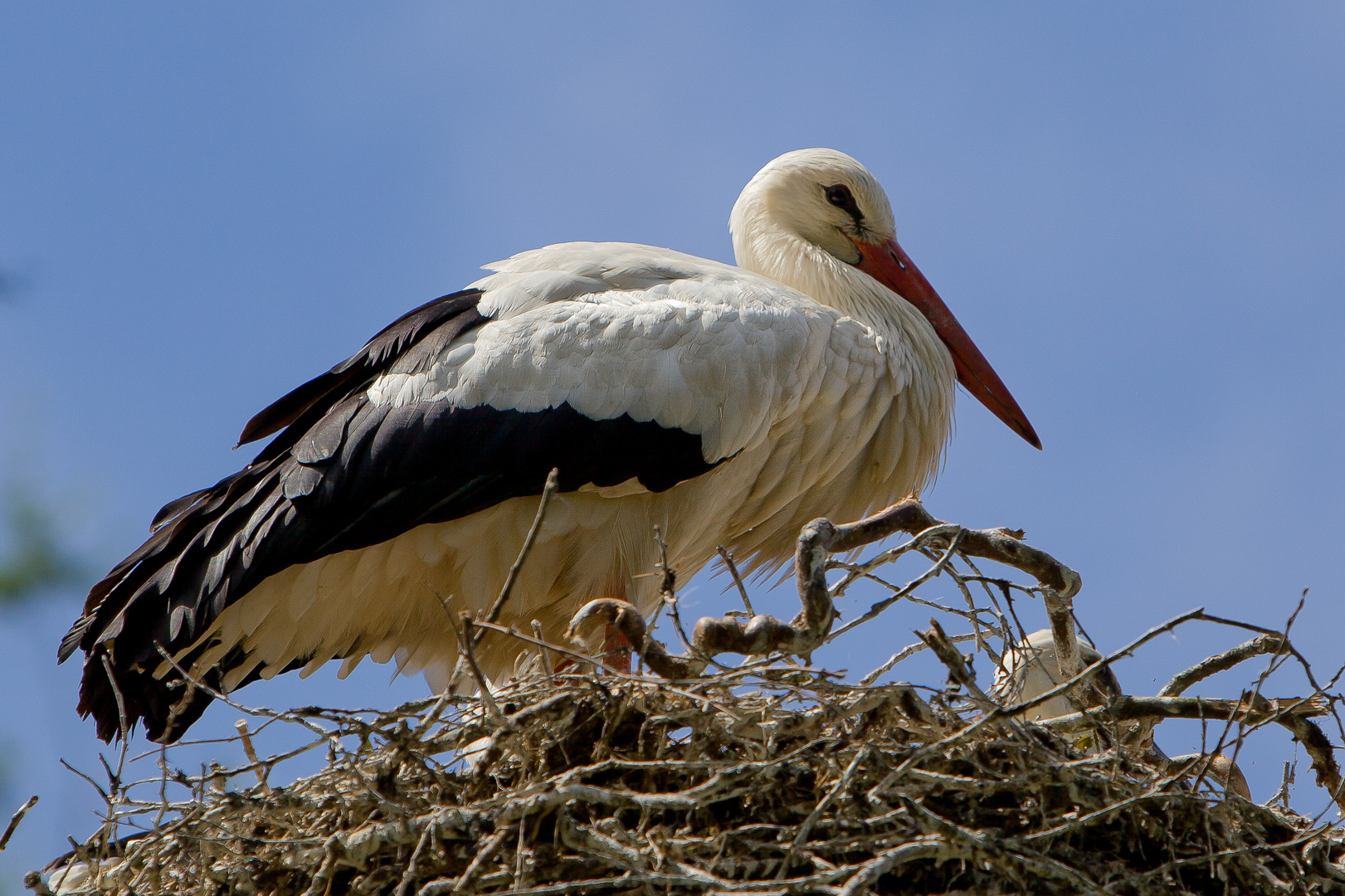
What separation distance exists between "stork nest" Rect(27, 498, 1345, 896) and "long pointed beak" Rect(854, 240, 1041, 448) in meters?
1.57

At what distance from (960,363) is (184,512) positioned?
2.10 meters

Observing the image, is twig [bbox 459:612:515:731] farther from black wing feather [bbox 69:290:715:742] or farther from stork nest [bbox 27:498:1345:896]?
black wing feather [bbox 69:290:715:742]

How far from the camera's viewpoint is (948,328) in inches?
171

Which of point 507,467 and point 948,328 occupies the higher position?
point 948,328

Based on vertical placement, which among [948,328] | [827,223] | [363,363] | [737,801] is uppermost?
[827,223]

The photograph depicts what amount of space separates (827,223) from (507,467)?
5.00 feet

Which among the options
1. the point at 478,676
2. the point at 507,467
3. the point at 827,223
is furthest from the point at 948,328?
the point at 478,676

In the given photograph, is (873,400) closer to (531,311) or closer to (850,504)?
(850,504)

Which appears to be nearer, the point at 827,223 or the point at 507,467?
the point at 507,467

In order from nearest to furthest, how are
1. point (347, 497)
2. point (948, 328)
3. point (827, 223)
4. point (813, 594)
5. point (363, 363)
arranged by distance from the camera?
point (813, 594) < point (347, 497) < point (363, 363) < point (948, 328) < point (827, 223)

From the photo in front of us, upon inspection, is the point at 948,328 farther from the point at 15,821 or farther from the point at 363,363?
the point at 15,821

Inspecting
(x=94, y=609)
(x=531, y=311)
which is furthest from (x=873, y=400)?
(x=94, y=609)

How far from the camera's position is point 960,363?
4.30 m

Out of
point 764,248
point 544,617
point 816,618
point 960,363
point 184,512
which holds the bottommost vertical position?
point 816,618
